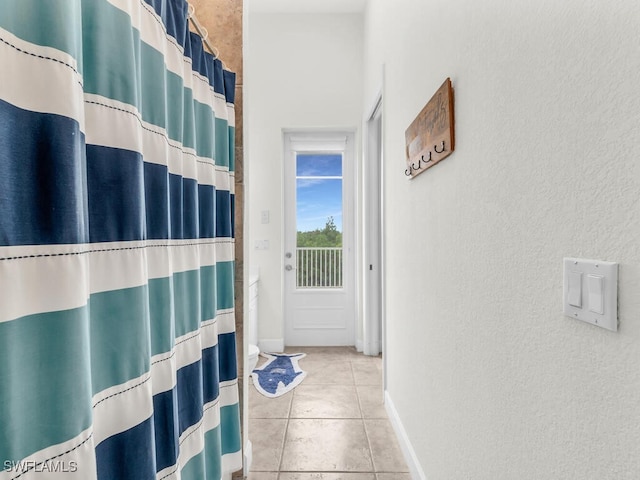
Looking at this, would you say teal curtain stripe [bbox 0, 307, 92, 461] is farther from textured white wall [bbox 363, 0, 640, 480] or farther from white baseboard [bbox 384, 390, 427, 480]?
white baseboard [bbox 384, 390, 427, 480]

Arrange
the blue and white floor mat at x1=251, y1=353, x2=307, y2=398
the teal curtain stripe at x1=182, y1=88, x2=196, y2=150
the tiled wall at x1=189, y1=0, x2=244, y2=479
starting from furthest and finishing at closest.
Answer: the blue and white floor mat at x1=251, y1=353, x2=307, y2=398
the tiled wall at x1=189, y1=0, x2=244, y2=479
the teal curtain stripe at x1=182, y1=88, x2=196, y2=150

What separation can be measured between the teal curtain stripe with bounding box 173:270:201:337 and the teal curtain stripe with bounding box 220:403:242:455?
528 mm

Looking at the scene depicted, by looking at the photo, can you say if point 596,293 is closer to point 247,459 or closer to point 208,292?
point 208,292

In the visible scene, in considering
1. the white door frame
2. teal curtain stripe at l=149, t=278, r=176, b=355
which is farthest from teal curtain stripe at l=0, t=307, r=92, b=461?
the white door frame

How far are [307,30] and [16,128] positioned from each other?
12.1 feet

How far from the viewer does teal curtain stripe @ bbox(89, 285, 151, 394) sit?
2.54ft

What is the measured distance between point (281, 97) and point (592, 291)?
3.53m

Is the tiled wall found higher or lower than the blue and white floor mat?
higher

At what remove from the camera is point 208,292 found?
1.34 metres

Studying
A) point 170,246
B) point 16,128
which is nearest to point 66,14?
point 16,128

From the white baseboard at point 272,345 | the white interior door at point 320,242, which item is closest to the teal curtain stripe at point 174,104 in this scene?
the white interior door at point 320,242

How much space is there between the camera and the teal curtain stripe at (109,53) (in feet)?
2.46

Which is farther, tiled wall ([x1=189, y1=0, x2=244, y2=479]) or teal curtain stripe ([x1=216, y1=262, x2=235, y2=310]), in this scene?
tiled wall ([x1=189, y1=0, x2=244, y2=479])

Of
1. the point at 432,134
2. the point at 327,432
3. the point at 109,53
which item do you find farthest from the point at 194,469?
the point at 432,134
